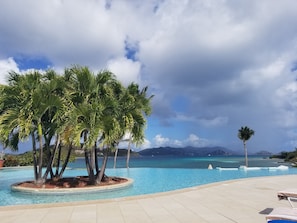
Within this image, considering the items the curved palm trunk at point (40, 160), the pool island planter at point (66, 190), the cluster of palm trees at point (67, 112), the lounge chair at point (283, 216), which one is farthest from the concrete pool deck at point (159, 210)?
the curved palm trunk at point (40, 160)

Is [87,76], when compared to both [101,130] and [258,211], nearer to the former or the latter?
[101,130]

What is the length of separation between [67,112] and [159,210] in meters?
7.26

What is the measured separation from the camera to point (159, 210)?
24.2 feet

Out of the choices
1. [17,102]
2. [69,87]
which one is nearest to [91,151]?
[69,87]

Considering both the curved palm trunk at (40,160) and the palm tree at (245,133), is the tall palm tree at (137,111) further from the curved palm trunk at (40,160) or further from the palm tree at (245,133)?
the palm tree at (245,133)

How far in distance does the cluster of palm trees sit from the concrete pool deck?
4792 mm

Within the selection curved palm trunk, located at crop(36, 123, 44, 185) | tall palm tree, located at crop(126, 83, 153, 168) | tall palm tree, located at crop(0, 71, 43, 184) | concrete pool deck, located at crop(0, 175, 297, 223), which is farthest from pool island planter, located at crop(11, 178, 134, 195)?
concrete pool deck, located at crop(0, 175, 297, 223)

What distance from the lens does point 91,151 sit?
46.4 ft

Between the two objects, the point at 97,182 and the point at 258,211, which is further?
the point at 97,182

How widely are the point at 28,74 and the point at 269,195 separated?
11760 mm

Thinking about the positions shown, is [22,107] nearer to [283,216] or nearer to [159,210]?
[159,210]

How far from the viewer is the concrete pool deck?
648 centimetres

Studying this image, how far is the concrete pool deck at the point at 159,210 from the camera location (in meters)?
6.48

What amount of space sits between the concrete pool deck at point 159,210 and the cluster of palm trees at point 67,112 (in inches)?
189
